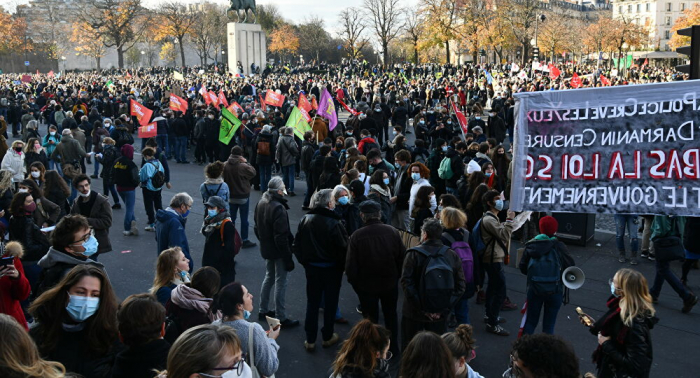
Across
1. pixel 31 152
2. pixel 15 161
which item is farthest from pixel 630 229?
pixel 31 152

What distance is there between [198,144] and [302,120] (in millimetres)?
5326

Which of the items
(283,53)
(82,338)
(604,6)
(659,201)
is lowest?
(82,338)

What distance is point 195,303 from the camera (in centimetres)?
438

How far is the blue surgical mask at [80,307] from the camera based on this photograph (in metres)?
3.70

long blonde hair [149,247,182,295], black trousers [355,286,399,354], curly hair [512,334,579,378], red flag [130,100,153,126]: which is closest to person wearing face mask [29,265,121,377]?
long blonde hair [149,247,182,295]

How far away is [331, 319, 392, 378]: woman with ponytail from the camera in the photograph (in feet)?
12.1

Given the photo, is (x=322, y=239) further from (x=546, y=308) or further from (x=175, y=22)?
(x=175, y=22)

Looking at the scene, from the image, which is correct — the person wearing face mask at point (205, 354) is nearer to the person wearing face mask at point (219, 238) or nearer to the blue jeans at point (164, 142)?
the person wearing face mask at point (219, 238)

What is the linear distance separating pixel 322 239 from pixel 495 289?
6.53 ft

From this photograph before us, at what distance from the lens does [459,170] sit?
1027cm

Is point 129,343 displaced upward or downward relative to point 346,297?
upward

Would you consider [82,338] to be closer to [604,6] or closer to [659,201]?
[659,201]

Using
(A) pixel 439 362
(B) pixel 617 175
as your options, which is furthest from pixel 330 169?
(A) pixel 439 362

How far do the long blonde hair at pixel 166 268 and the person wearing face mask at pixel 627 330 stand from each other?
307 cm
